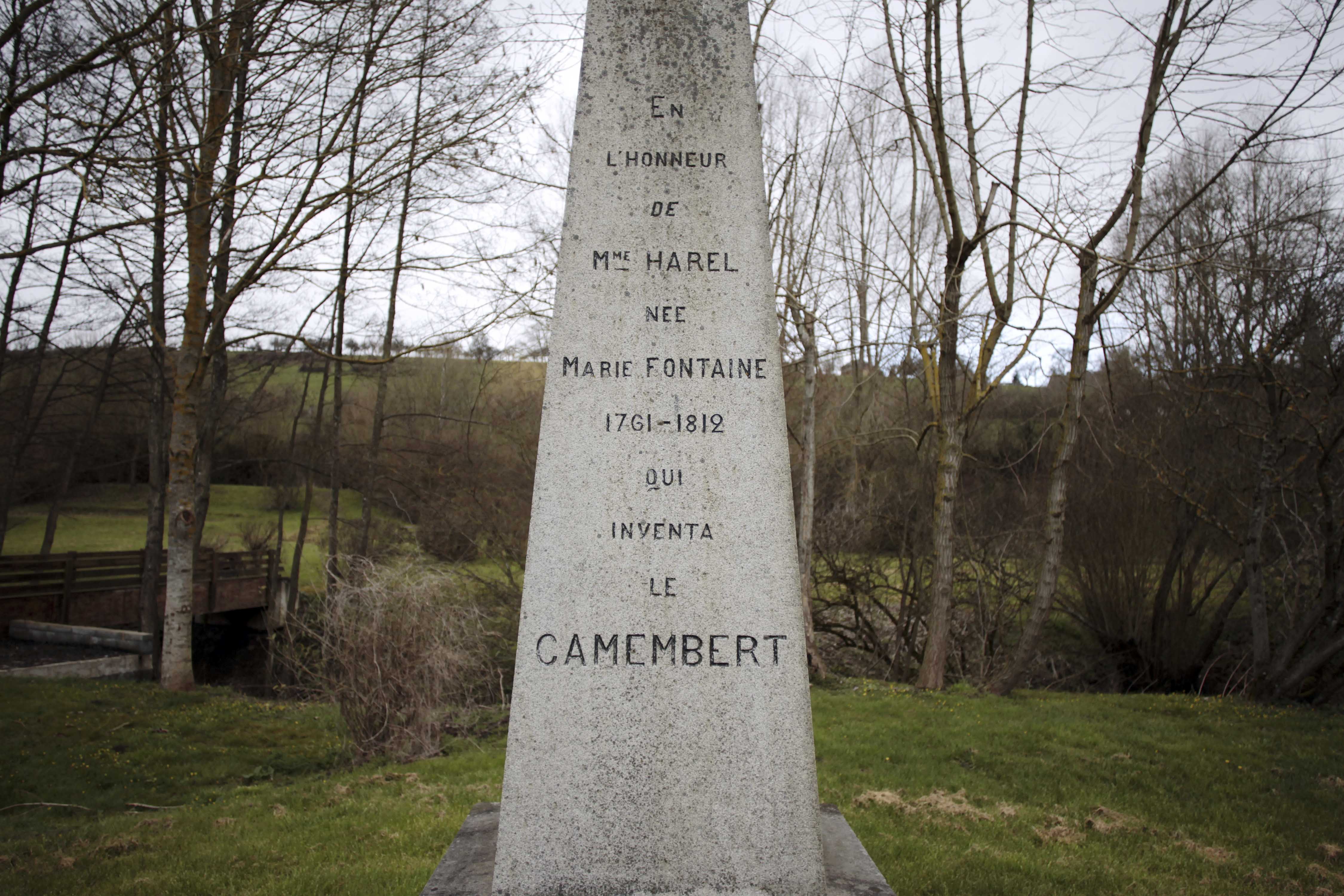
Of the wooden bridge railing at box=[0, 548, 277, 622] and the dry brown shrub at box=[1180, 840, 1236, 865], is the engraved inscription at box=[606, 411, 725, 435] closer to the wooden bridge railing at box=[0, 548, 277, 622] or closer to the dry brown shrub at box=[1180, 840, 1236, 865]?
the dry brown shrub at box=[1180, 840, 1236, 865]

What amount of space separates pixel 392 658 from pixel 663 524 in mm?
5717

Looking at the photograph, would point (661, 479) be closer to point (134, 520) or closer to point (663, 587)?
point (663, 587)

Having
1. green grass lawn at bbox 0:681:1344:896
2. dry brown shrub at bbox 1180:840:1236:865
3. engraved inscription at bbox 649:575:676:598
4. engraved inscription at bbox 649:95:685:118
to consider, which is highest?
engraved inscription at bbox 649:95:685:118

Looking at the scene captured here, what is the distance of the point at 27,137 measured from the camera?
29.6 feet

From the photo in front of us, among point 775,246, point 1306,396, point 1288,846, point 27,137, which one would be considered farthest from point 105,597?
point 1306,396

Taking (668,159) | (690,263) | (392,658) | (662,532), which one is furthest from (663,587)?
(392,658)

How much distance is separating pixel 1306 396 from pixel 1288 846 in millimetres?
6946

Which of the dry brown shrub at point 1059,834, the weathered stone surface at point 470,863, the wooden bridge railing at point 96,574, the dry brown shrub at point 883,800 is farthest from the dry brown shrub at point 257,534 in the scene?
the dry brown shrub at point 1059,834

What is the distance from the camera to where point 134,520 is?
30.1 meters

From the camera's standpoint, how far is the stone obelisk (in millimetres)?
2969

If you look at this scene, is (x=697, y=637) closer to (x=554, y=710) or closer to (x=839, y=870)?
(x=554, y=710)

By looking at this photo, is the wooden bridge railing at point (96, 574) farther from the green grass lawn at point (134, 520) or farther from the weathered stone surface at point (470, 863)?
the weathered stone surface at point (470, 863)

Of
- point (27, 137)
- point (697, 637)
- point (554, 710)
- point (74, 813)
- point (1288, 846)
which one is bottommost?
point (74, 813)

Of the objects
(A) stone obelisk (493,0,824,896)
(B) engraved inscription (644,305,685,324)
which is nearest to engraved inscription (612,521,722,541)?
(A) stone obelisk (493,0,824,896)
